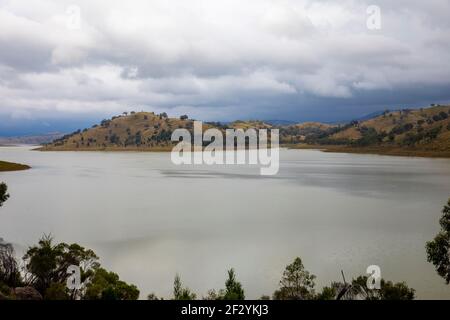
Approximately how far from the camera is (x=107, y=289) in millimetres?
23531

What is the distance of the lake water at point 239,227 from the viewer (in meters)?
34.2

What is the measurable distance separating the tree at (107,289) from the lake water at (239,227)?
4.31 meters

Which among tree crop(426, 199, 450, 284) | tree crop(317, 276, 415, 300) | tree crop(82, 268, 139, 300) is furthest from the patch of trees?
tree crop(426, 199, 450, 284)

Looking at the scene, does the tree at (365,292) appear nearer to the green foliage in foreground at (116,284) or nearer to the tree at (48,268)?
the green foliage in foreground at (116,284)

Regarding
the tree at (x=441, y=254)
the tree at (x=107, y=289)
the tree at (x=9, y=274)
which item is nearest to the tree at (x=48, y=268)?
the tree at (x=9, y=274)

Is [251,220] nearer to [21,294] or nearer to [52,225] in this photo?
[52,225]

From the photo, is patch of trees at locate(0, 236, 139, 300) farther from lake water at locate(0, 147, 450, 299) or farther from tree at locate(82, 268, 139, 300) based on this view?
lake water at locate(0, 147, 450, 299)

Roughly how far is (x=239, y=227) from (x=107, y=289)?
30465mm

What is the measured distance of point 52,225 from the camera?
176 ft

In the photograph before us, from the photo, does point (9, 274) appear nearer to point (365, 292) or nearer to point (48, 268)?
point (48, 268)

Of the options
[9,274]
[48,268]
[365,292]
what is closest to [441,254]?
[365,292]

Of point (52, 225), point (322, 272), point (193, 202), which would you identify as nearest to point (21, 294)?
point (322, 272)
